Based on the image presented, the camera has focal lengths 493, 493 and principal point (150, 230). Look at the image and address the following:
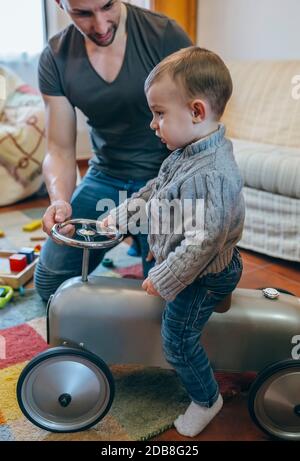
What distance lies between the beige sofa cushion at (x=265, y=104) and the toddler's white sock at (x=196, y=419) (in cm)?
133

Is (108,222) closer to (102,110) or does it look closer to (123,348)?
(123,348)

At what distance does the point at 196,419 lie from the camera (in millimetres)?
979

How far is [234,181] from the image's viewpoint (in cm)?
86

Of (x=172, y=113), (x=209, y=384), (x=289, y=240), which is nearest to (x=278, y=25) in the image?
(x=289, y=240)

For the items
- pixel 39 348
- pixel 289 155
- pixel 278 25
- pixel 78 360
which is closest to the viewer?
pixel 78 360

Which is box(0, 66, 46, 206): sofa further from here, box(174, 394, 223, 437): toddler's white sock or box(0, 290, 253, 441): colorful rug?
box(174, 394, 223, 437): toddler's white sock

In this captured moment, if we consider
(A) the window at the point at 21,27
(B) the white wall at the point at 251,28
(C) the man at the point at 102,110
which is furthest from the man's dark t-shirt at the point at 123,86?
(A) the window at the point at 21,27

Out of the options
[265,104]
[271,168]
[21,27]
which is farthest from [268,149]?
[21,27]

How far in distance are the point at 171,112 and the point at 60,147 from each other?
1.87ft

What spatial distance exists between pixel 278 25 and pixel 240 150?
95cm

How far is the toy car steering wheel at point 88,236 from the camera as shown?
3.00 ft

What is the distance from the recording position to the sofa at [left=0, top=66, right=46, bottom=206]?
239 cm

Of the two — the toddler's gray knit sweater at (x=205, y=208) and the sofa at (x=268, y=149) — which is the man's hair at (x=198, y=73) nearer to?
the toddler's gray knit sweater at (x=205, y=208)

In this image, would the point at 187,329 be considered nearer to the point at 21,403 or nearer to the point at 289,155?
the point at 21,403
